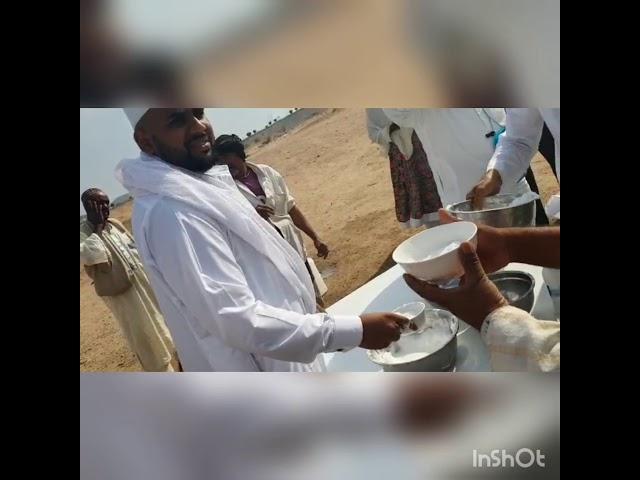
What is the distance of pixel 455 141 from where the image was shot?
205cm

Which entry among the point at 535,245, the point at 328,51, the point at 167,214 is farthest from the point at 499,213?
the point at 167,214

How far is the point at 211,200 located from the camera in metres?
1.95

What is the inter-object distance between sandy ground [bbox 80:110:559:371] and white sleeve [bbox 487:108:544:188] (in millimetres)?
45

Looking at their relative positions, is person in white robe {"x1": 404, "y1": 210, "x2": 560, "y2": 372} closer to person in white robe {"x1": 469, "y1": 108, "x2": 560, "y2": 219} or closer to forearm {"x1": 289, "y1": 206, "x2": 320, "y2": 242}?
person in white robe {"x1": 469, "y1": 108, "x2": 560, "y2": 219}

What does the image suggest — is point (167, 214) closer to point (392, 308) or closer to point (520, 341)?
point (392, 308)

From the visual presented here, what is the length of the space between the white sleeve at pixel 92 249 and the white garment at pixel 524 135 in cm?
123

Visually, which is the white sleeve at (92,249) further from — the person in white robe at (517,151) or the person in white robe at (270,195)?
the person in white robe at (517,151)

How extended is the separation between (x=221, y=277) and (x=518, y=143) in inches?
37.9

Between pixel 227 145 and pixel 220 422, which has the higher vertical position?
pixel 227 145

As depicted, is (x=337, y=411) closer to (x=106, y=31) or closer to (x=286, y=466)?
(x=286, y=466)

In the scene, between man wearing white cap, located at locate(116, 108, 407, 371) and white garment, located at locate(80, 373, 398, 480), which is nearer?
man wearing white cap, located at locate(116, 108, 407, 371)

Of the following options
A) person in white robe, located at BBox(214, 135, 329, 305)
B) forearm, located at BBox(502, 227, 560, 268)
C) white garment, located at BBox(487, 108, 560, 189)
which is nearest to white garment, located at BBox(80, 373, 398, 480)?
person in white robe, located at BBox(214, 135, 329, 305)

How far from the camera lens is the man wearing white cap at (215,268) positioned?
6.31 ft

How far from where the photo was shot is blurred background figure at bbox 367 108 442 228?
204 centimetres
